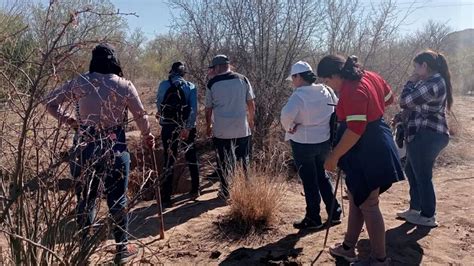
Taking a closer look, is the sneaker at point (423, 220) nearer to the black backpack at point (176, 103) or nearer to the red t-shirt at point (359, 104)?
the red t-shirt at point (359, 104)

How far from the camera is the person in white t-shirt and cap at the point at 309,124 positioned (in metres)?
4.63

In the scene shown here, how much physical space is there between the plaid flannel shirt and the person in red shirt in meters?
0.91

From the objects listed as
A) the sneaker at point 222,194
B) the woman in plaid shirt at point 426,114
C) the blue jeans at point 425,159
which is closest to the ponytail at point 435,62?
the woman in plaid shirt at point 426,114

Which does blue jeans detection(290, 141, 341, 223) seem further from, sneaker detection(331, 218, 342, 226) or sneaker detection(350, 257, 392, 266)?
sneaker detection(350, 257, 392, 266)

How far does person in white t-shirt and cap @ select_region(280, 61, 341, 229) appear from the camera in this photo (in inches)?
182

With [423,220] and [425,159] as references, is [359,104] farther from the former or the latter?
[423,220]

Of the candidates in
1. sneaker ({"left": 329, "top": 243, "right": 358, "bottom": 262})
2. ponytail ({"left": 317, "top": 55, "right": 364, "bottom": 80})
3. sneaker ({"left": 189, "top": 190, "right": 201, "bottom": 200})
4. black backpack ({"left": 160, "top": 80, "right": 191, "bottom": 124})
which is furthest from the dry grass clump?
ponytail ({"left": 317, "top": 55, "right": 364, "bottom": 80})

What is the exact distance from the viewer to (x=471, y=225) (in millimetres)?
5137

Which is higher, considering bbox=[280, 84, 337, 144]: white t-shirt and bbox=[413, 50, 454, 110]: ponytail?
bbox=[413, 50, 454, 110]: ponytail

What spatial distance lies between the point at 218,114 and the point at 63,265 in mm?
3438

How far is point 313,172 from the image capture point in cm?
477

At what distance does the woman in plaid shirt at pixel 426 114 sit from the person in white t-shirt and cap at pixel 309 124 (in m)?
0.74

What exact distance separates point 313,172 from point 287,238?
2.16ft

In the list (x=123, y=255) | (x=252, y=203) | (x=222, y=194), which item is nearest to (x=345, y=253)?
(x=252, y=203)
